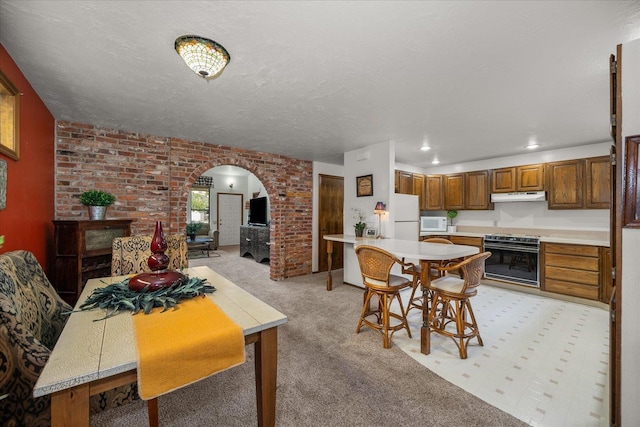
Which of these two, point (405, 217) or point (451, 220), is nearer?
point (405, 217)

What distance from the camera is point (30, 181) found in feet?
7.27

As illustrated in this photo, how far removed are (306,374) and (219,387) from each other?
2.09 feet

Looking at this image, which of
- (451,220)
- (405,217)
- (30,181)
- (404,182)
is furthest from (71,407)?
(451,220)

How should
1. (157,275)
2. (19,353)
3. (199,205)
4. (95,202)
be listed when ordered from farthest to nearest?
(199,205)
(95,202)
(157,275)
(19,353)

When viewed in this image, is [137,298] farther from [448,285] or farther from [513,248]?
[513,248]

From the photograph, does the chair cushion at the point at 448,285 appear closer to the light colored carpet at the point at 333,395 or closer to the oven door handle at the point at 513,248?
the light colored carpet at the point at 333,395

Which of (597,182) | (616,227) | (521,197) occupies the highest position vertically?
(597,182)

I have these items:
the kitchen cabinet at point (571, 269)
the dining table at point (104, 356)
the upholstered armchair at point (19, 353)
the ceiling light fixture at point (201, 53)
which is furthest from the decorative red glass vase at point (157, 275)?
the kitchen cabinet at point (571, 269)

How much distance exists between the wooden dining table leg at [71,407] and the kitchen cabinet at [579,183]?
5.58m

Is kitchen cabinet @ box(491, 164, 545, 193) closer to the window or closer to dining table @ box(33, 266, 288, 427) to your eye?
dining table @ box(33, 266, 288, 427)

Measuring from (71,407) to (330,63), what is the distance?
2.14 m

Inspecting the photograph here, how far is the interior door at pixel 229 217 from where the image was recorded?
9070 millimetres

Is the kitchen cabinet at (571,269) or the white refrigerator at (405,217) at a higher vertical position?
the white refrigerator at (405,217)

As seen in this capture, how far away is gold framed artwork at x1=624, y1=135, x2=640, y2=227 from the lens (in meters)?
1.14
